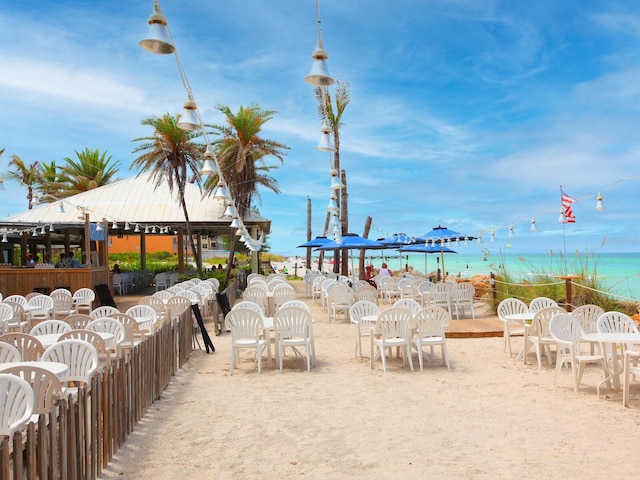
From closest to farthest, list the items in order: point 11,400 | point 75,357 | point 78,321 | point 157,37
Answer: point 11,400 < point 157,37 < point 75,357 < point 78,321

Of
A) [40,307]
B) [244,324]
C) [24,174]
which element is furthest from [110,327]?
[24,174]

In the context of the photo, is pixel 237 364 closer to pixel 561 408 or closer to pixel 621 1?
pixel 561 408

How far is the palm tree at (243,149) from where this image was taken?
86.1ft

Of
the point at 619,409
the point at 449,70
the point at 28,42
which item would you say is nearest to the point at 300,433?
the point at 619,409

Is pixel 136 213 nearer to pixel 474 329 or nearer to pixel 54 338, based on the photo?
pixel 474 329

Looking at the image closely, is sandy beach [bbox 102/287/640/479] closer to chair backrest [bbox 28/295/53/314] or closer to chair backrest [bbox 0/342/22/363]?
chair backrest [bbox 0/342/22/363]

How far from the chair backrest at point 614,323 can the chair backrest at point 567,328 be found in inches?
15.9

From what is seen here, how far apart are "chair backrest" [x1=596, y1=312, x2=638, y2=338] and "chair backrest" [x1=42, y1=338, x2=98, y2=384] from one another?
5.90 metres

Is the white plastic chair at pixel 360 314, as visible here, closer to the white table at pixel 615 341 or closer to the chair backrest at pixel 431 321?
the chair backrest at pixel 431 321

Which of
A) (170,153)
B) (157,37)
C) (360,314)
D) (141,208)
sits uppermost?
(170,153)

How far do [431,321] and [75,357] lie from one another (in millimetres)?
4843

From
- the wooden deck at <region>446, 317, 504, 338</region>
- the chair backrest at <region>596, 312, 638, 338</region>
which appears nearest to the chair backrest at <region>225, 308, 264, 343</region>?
the wooden deck at <region>446, 317, 504, 338</region>

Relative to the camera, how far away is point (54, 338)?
6.68 meters

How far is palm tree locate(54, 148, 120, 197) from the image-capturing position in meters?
40.6
